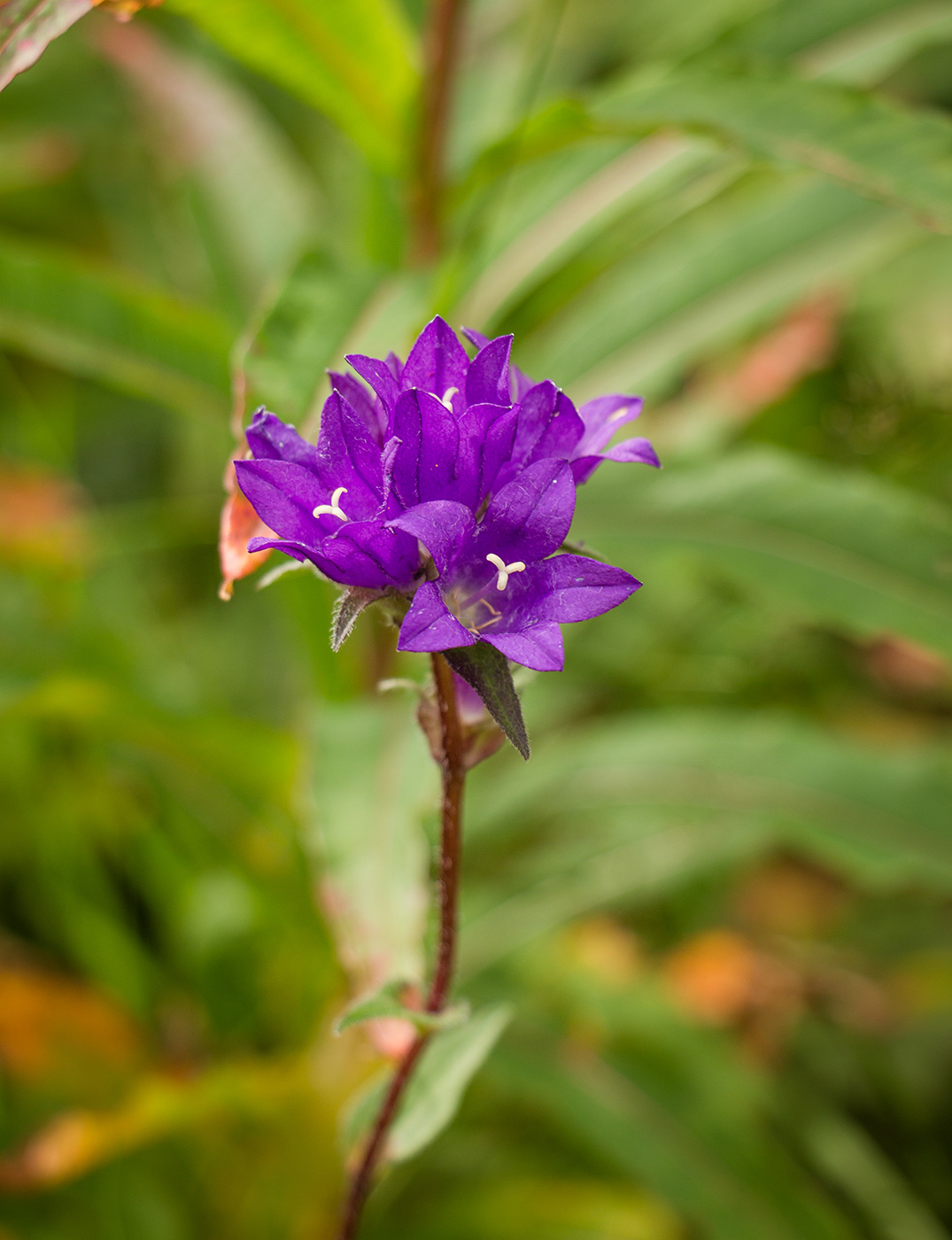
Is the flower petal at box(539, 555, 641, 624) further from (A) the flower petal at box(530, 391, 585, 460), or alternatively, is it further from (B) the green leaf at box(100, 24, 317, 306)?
(B) the green leaf at box(100, 24, 317, 306)

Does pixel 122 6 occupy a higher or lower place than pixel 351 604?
higher

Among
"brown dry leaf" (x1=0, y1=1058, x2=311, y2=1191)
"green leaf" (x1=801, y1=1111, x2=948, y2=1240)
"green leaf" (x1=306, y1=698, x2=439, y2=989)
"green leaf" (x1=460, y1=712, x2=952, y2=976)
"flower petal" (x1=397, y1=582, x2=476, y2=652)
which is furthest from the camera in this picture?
"green leaf" (x1=801, y1=1111, x2=948, y2=1240)

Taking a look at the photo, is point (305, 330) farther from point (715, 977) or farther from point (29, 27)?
point (715, 977)

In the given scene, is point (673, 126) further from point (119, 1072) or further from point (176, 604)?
point (176, 604)

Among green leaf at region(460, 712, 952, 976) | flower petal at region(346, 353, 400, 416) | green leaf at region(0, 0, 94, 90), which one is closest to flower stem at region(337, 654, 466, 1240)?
flower petal at region(346, 353, 400, 416)

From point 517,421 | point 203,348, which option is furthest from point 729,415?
point 517,421

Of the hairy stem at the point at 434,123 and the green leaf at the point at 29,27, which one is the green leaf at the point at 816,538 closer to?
the hairy stem at the point at 434,123

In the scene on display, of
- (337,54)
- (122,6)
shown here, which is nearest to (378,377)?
(122,6)
